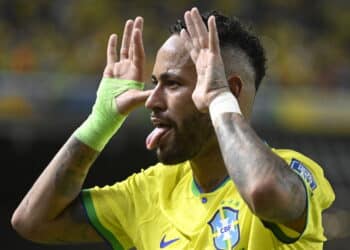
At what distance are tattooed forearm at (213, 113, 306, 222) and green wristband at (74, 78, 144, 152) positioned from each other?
0.90 meters

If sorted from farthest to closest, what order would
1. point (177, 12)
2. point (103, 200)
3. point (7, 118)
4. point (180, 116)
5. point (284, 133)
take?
point (177, 12), point (284, 133), point (7, 118), point (103, 200), point (180, 116)

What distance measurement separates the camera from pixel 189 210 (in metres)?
3.55

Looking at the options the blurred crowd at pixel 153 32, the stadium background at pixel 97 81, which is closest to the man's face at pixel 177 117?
the stadium background at pixel 97 81

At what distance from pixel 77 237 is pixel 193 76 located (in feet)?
3.06

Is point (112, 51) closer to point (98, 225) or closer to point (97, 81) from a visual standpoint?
point (98, 225)

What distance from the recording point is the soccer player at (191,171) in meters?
2.95

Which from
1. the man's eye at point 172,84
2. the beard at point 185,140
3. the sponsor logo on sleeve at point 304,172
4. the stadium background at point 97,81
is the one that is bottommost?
the stadium background at point 97,81

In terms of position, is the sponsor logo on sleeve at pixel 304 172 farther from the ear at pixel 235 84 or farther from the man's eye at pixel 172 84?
the man's eye at pixel 172 84

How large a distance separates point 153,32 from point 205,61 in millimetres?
9557

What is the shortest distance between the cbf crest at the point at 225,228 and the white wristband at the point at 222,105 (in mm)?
446

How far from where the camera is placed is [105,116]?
385 cm

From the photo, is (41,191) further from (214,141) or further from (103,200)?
(214,141)

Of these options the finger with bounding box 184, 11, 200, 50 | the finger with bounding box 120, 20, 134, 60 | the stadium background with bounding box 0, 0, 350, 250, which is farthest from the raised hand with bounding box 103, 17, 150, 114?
the stadium background with bounding box 0, 0, 350, 250

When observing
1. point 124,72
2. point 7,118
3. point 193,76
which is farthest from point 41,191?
point 7,118
